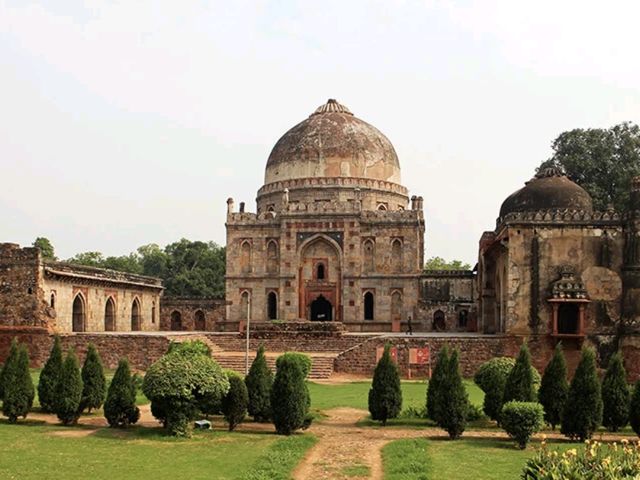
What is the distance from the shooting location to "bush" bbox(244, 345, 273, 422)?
55.4ft

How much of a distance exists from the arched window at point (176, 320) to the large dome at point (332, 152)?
9.38m

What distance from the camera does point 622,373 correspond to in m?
16.4

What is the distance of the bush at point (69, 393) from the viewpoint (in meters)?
16.2

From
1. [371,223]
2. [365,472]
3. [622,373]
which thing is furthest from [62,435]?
[371,223]

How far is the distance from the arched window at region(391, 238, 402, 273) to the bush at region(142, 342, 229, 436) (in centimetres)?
2347

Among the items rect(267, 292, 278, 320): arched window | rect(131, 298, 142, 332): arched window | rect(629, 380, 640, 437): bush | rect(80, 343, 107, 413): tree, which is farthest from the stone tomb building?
rect(629, 380, 640, 437): bush

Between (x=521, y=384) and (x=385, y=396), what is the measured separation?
286cm

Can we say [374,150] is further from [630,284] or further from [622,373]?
[622,373]

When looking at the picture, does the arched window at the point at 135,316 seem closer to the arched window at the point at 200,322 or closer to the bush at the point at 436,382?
the arched window at the point at 200,322

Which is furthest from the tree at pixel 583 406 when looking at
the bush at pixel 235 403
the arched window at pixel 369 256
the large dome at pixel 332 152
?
the large dome at pixel 332 152

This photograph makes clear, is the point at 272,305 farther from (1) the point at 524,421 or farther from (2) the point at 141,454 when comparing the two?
(2) the point at 141,454

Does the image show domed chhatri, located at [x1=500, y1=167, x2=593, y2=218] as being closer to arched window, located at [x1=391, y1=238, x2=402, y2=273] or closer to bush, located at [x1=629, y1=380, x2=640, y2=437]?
arched window, located at [x1=391, y1=238, x2=402, y2=273]

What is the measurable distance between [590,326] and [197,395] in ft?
53.3

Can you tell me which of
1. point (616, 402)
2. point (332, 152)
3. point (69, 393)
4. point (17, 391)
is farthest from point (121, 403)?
point (332, 152)
